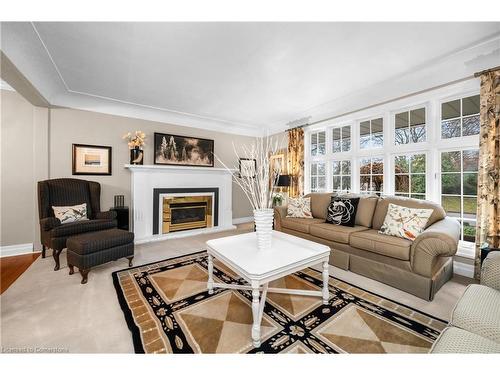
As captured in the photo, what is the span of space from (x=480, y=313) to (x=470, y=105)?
8.96 ft

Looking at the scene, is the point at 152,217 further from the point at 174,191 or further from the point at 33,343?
the point at 33,343

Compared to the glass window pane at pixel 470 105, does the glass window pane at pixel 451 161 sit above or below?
below

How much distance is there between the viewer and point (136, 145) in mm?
3762

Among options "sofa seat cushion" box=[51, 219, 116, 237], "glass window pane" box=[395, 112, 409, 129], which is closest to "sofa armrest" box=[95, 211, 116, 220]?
"sofa seat cushion" box=[51, 219, 116, 237]

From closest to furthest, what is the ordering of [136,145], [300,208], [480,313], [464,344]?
[464,344], [480,313], [300,208], [136,145]

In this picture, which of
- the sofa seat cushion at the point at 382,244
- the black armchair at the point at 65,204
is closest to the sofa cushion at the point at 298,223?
the sofa seat cushion at the point at 382,244

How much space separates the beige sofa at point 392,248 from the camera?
1.92 metres

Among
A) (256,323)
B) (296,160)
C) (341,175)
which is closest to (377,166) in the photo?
(341,175)

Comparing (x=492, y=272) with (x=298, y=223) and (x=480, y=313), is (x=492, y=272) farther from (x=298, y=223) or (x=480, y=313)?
(x=298, y=223)

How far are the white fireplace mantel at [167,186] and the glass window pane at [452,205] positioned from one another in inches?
118

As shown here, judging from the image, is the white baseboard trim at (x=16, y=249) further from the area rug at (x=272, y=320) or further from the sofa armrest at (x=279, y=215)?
the sofa armrest at (x=279, y=215)

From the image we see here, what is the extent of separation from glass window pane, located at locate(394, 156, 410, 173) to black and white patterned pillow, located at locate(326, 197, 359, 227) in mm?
883

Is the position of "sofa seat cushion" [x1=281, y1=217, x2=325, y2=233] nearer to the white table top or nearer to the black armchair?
the white table top
